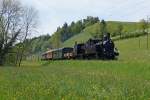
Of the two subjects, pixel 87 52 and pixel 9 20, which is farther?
pixel 9 20

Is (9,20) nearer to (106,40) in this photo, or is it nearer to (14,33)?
(14,33)

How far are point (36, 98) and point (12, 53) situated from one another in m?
74.2

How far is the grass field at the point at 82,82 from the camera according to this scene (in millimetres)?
14595

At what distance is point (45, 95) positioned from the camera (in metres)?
14.4

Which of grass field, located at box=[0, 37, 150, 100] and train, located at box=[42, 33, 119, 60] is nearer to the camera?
grass field, located at box=[0, 37, 150, 100]

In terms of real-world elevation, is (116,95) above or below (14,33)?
below

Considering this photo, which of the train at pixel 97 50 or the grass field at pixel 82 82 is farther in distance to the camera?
the train at pixel 97 50

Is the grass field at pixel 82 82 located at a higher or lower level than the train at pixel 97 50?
lower

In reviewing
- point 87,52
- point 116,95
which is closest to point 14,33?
point 87,52

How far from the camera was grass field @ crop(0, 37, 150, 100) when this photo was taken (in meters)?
14.6

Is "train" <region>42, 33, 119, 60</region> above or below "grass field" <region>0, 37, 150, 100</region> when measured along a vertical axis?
above

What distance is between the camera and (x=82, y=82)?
72.2 ft

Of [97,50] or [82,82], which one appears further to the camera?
[97,50]

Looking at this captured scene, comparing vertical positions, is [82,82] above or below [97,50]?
below
